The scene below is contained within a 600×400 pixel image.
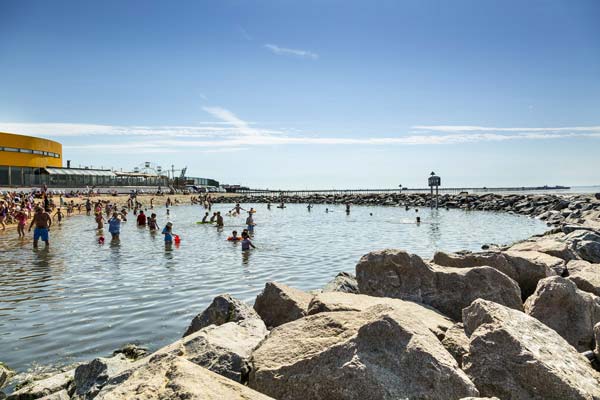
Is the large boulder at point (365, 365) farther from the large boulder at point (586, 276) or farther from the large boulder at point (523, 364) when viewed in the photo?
the large boulder at point (586, 276)

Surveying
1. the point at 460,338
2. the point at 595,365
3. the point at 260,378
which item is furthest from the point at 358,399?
the point at 595,365

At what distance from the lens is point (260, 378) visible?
13.0 feet

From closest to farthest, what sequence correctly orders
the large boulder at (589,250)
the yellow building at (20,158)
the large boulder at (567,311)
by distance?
the large boulder at (567,311) < the large boulder at (589,250) < the yellow building at (20,158)

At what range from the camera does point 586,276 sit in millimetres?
7590

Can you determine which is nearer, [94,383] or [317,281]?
[94,383]

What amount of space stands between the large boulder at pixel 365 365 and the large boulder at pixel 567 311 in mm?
2550

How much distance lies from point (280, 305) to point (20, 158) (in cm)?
7516

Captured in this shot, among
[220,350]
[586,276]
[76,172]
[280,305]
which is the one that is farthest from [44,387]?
[76,172]

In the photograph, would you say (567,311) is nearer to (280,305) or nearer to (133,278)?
(280,305)

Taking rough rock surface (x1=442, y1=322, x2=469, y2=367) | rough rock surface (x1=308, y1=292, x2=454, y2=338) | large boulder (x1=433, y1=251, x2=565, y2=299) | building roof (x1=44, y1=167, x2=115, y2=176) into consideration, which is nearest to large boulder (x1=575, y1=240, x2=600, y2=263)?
large boulder (x1=433, y1=251, x2=565, y2=299)

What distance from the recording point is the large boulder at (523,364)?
12.3 ft

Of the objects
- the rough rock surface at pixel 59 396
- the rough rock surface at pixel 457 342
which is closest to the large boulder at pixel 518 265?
the rough rock surface at pixel 457 342

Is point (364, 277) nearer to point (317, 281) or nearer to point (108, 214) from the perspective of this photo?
Answer: point (317, 281)

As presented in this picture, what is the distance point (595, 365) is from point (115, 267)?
14.3 m
